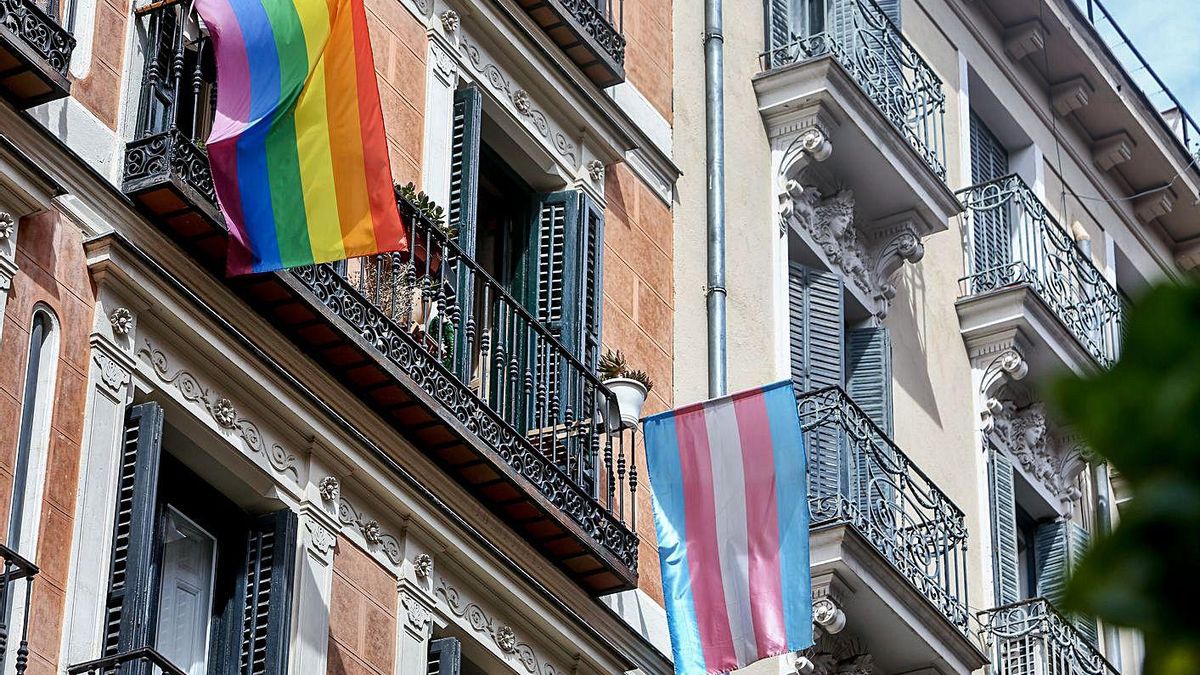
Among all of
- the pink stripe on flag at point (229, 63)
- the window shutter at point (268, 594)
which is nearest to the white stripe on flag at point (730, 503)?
the window shutter at point (268, 594)

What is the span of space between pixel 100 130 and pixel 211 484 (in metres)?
1.55

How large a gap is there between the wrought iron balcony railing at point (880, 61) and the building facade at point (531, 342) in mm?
38

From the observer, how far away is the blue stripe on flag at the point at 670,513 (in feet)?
Answer: 36.1

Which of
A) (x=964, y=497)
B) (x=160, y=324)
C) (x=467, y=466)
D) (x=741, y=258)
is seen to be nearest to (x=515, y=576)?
(x=467, y=466)

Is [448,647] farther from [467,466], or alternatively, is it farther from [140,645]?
[140,645]

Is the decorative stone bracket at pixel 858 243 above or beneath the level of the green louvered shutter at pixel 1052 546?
above

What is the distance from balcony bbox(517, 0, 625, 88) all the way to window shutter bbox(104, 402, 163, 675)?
14.7ft

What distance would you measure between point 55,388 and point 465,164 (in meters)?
3.75

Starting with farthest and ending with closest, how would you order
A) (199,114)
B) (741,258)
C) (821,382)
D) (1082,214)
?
(1082,214) < (821,382) < (741,258) < (199,114)

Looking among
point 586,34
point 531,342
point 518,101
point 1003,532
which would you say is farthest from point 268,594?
point 1003,532

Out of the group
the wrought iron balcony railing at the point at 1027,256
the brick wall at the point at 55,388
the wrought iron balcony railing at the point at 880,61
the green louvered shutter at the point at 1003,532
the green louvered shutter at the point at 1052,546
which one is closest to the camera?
the brick wall at the point at 55,388

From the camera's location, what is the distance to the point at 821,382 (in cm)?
1512

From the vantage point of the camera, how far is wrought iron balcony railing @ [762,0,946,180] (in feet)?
50.3

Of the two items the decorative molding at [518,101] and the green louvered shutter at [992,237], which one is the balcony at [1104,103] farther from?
the decorative molding at [518,101]
